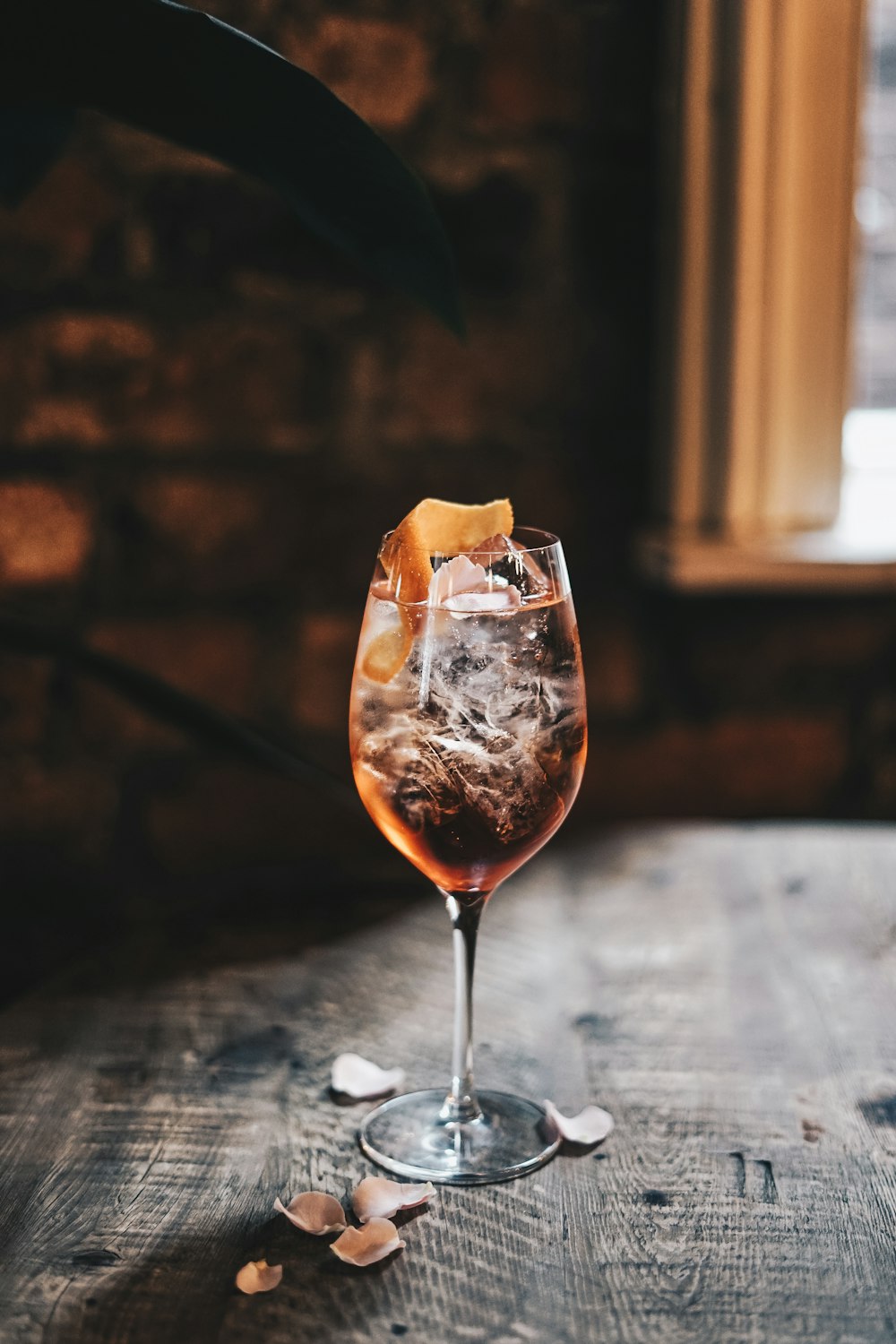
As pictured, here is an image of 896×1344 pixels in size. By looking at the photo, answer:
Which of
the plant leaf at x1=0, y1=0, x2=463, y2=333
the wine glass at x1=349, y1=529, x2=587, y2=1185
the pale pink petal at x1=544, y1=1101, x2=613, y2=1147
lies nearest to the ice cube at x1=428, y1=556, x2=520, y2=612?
the wine glass at x1=349, y1=529, x2=587, y2=1185

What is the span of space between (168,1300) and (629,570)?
1.12 m

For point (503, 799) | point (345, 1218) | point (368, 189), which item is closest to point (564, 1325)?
point (345, 1218)

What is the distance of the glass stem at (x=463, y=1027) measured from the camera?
2.54 ft

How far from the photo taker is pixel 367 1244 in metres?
0.65

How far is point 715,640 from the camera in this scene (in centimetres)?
162

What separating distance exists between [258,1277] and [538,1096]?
0.23m

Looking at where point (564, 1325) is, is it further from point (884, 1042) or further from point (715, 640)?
point (715, 640)

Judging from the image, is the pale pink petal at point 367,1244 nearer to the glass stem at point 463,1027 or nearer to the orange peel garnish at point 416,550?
the glass stem at point 463,1027

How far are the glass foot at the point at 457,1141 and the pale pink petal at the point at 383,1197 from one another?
0.02m

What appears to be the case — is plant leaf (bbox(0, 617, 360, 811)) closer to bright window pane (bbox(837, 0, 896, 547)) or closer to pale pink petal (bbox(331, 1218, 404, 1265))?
pale pink petal (bbox(331, 1218, 404, 1265))

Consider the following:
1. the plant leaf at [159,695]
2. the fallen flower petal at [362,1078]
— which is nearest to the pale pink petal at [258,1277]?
the fallen flower petal at [362,1078]

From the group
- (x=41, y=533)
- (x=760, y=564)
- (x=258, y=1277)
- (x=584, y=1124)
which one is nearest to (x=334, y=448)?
(x=41, y=533)

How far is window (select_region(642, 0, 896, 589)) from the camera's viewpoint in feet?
4.70

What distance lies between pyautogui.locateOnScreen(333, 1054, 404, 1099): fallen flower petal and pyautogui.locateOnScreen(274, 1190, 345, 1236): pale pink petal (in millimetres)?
111
